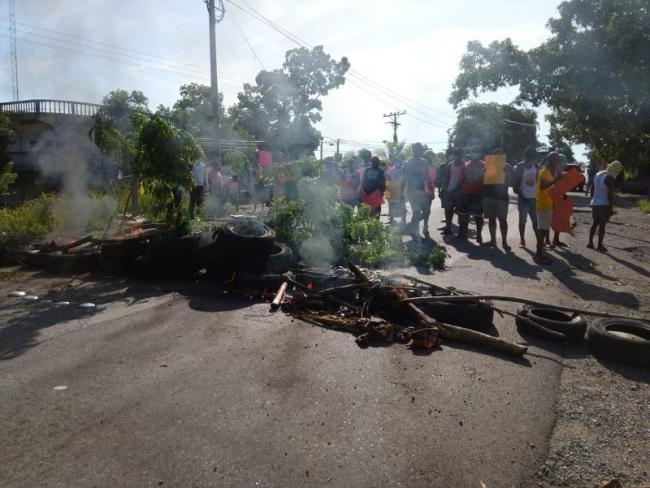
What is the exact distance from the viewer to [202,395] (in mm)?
3830

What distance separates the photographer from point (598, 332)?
15.6ft

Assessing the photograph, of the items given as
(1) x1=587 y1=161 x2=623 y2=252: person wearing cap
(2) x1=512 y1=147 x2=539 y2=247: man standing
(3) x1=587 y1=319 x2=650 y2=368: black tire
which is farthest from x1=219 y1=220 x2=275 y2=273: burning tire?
(1) x1=587 y1=161 x2=623 y2=252: person wearing cap

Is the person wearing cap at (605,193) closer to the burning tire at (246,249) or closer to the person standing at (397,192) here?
the person standing at (397,192)

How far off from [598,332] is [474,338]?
115cm

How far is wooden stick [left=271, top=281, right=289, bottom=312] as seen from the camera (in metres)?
6.02

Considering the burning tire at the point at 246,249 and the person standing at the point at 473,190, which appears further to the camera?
the person standing at the point at 473,190

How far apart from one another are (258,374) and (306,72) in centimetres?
2643

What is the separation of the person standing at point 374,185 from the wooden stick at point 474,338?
21.5 ft

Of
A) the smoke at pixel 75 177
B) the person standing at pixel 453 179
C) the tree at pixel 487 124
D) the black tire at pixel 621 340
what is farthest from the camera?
the tree at pixel 487 124

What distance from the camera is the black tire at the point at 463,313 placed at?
209 inches

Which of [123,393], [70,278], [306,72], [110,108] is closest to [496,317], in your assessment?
[123,393]

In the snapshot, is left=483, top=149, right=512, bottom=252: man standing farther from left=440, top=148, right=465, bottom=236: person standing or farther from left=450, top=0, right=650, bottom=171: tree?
left=450, top=0, right=650, bottom=171: tree

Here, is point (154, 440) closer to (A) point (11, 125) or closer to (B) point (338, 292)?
(B) point (338, 292)

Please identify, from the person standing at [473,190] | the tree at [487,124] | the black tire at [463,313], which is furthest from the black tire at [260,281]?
the tree at [487,124]
